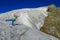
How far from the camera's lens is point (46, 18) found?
→ 40.0ft

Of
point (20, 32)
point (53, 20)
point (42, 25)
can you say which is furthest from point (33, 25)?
point (20, 32)

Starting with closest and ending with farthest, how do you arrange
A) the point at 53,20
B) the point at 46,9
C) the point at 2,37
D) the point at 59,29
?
1. the point at 2,37
2. the point at 59,29
3. the point at 53,20
4. the point at 46,9

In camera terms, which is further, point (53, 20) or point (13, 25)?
point (53, 20)

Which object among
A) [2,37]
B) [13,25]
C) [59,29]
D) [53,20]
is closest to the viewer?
[2,37]

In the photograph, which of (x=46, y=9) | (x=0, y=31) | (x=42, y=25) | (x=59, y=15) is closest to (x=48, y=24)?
(x=42, y=25)

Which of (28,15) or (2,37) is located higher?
(28,15)

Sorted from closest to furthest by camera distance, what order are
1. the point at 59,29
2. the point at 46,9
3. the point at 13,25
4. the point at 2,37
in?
1. the point at 2,37
2. the point at 13,25
3. the point at 59,29
4. the point at 46,9

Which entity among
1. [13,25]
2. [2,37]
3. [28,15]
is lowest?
[2,37]

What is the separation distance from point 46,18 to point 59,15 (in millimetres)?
887

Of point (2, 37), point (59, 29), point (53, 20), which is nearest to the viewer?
point (2, 37)

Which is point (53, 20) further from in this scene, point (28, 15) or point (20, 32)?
point (20, 32)

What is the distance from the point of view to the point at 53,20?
11.7 m

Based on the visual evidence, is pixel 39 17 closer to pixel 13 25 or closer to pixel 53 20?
pixel 53 20

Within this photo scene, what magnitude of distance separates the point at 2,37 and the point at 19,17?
2.75m
